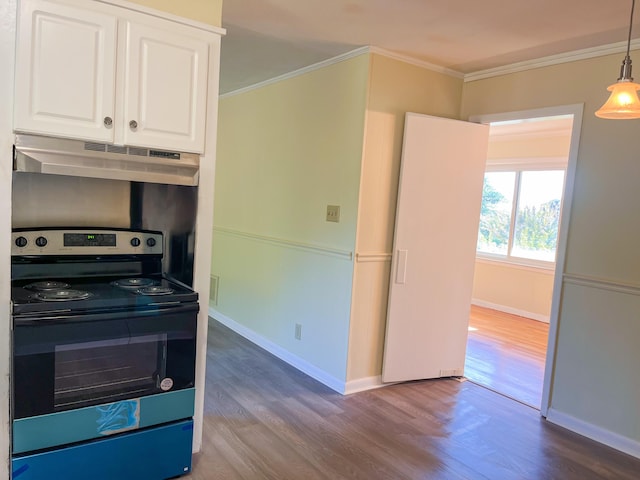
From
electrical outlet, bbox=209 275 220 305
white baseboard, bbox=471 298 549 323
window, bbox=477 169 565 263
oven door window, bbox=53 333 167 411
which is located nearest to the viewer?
oven door window, bbox=53 333 167 411

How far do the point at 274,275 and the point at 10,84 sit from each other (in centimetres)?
261

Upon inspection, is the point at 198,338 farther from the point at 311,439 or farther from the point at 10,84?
the point at 10,84

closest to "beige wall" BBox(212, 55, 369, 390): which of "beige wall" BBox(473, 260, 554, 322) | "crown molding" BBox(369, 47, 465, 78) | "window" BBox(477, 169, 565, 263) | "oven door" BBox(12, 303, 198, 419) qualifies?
"crown molding" BBox(369, 47, 465, 78)

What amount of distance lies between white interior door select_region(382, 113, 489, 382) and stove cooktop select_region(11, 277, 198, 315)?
5.80 ft

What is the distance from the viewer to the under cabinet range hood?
1759mm

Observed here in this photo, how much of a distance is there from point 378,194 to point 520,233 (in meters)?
3.86

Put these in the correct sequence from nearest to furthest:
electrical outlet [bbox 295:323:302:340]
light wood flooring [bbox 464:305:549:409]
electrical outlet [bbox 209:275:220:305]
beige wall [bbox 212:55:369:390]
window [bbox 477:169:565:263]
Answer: beige wall [bbox 212:55:369:390]
light wood flooring [bbox 464:305:549:409]
electrical outlet [bbox 295:323:302:340]
electrical outlet [bbox 209:275:220:305]
window [bbox 477:169:565:263]

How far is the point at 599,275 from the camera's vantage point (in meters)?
2.83

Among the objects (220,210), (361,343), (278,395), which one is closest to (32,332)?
(278,395)

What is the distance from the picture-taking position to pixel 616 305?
9.05 feet

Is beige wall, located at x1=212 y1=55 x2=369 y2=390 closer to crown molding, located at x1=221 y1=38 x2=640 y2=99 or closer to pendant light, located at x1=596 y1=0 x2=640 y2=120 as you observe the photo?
crown molding, located at x1=221 y1=38 x2=640 y2=99

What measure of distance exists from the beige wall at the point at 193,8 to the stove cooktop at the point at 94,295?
4.07ft

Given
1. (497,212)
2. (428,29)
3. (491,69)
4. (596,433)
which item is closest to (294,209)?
(428,29)

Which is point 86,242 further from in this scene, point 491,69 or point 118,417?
point 491,69
